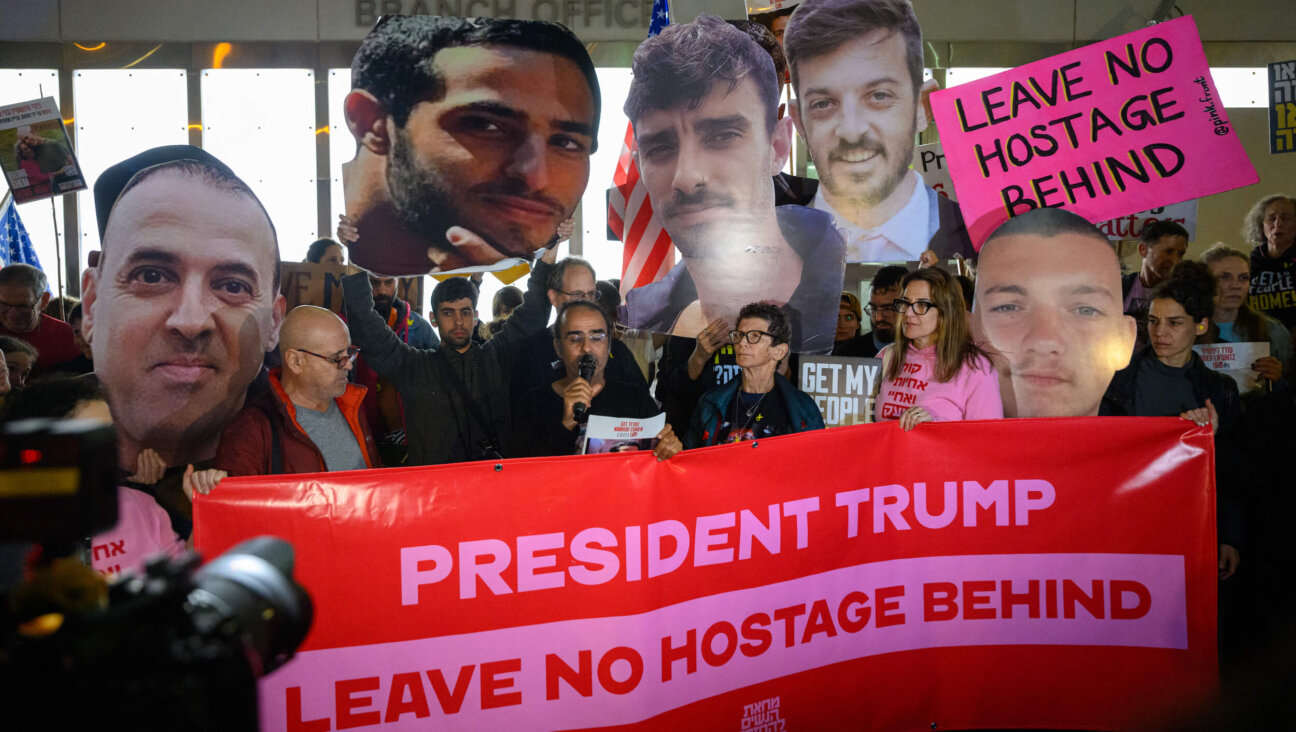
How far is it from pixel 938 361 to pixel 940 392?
0.13 metres

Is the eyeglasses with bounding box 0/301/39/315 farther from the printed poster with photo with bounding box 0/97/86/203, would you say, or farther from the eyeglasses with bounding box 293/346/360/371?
the eyeglasses with bounding box 293/346/360/371

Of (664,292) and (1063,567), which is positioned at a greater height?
(664,292)

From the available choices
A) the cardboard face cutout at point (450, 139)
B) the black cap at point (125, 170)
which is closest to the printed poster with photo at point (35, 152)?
the black cap at point (125, 170)

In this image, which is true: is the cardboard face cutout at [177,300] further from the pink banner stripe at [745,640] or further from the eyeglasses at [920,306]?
the eyeglasses at [920,306]

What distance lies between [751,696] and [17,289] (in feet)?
13.1

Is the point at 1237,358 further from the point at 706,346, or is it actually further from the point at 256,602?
the point at 256,602

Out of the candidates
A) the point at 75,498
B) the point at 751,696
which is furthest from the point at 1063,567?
the point at 75,498

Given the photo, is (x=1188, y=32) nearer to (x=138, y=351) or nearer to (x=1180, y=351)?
(x=1180, y=351)

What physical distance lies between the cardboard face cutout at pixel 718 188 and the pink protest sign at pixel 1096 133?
0.80 meters

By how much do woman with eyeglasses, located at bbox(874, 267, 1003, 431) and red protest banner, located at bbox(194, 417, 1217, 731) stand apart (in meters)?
0.36

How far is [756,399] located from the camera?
3.83m

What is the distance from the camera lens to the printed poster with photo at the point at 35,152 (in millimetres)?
4367

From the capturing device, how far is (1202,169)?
4.23 meters

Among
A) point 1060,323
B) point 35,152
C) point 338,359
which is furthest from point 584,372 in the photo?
point 35,152
